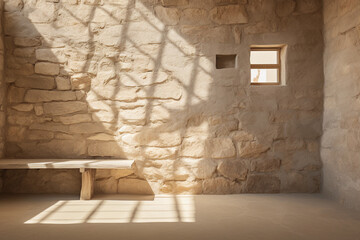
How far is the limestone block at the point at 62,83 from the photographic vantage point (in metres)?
3.48

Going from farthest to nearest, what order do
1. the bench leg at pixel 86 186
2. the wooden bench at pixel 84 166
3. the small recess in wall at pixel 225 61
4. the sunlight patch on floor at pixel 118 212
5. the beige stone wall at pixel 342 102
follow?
the small recess in wall at pixel 225 61 < the bench leg at pixel 86 186 < the wooden bench at pixel 84 166 < the beige stone wall at pixel 342 102 < the sunlight patch on floor at pixel 118 212

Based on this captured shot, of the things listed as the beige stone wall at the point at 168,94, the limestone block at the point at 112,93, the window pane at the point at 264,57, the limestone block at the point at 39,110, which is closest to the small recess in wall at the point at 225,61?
the beige stone wall at the point at 168,94

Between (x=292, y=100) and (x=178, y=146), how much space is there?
144cm

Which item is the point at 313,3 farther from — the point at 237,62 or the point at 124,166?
the point at 124,166

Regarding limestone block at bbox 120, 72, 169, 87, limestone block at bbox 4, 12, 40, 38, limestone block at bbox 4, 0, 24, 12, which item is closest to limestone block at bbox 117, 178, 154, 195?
limestone block at bbox 120, 72, 169, 87

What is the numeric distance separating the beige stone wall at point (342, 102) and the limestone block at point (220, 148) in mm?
1052

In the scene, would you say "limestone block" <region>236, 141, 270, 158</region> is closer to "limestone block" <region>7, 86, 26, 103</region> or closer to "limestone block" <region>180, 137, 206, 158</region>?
"limestone block" <region>180, 137, 206, 158</region>

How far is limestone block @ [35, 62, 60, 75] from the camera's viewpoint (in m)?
3.47

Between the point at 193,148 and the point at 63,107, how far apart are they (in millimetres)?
1583

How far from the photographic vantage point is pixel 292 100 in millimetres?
3500

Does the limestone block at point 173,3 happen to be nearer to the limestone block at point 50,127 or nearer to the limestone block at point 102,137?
the limestone block at point 102,137

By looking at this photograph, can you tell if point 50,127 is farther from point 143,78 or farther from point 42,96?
point 143,78

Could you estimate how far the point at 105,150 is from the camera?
3475 mm

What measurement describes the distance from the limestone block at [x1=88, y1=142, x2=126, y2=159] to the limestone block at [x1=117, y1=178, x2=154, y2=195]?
0.30 meters
